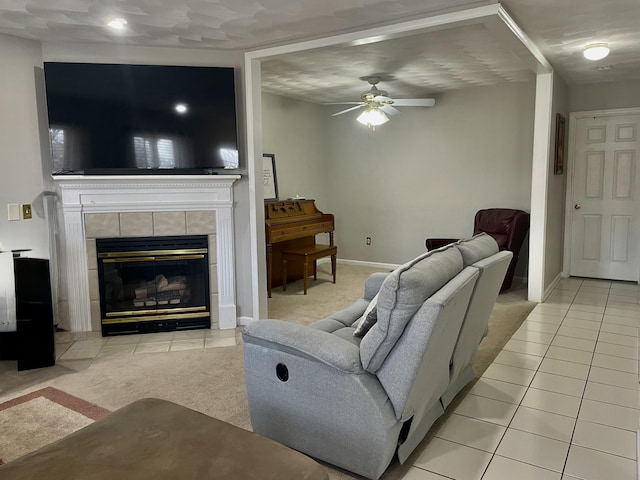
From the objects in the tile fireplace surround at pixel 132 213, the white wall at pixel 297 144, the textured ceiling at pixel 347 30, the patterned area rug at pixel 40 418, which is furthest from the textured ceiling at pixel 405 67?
the patterned area rug at pixel 40 418

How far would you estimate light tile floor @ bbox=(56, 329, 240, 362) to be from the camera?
366cm

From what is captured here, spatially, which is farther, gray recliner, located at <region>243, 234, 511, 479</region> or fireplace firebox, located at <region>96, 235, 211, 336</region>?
fireplace firebox, located at <region>96, 235, 211, 336</region>

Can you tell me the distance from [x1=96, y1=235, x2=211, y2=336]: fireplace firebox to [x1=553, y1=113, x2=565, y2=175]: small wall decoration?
3687 mm

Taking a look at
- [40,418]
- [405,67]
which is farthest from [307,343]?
[405,67]

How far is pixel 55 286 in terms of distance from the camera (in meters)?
3.97

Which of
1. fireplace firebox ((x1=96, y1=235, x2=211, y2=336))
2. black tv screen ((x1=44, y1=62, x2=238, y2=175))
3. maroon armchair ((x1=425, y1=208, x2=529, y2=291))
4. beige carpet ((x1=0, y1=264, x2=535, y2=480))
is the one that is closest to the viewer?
beige carpet ((x1=0, y1=264, x2=535, y2=480))

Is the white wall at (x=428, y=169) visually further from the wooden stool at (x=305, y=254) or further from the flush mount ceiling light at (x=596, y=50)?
the flush mount ceiling light at (x=596, y=50)

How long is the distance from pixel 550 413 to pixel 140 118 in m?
3.53

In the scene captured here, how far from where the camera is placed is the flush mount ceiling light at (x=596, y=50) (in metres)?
3.85

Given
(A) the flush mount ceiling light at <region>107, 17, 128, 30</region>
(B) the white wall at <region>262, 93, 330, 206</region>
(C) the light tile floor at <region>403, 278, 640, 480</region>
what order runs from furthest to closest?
1. (B) the white wall at <region>262, 93, 330, 206</region>
2. (A) the flush mount ceiling light at <region>107, 17, 128, 30</region>
3. (C) the light tile floor at <region>403, 278, 640, 480</region>

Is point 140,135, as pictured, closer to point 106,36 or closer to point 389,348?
point 106,36

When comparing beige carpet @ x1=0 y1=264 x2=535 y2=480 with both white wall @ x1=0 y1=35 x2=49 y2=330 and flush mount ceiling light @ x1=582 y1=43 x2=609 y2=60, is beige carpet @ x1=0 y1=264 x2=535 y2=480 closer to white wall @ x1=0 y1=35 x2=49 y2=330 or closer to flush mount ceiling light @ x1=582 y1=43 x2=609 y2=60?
white wall @ x1=0 y1=35 x2=49 y2=330

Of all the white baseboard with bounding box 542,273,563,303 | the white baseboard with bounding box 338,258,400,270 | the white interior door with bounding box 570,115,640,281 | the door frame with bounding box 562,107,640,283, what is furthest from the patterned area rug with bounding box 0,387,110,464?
the white interior door with bounding box 570,115,640,281

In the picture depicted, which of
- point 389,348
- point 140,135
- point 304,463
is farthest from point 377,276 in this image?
point 140,135
